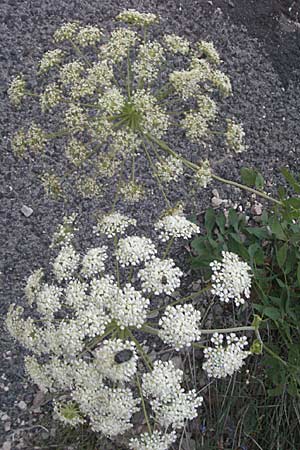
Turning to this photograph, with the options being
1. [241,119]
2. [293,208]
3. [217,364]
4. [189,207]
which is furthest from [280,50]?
[217,364]

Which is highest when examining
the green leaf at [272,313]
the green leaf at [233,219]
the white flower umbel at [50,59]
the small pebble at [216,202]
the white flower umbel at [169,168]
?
the white flower umbel at [169,168]

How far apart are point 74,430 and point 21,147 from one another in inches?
56.6

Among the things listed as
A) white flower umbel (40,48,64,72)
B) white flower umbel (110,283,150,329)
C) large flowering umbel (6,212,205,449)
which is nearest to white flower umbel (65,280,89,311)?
large flowering umbel (6,212,205,449)

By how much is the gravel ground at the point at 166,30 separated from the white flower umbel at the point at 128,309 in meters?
1.20

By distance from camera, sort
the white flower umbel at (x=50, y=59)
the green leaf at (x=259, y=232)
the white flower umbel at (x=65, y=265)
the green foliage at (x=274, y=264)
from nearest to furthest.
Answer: the white flower umbel at (x=65, y=265) < the white flower umbel at (x=50, y=59) < the green foliage at (x=274, y=264) < the green leaf at (x=259, y=232)

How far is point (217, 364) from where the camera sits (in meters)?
2.09

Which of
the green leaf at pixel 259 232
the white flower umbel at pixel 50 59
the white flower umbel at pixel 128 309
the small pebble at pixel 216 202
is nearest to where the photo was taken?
the white flower umbel at pixel 128 309

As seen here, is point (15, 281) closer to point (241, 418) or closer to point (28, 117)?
point (28, 117)

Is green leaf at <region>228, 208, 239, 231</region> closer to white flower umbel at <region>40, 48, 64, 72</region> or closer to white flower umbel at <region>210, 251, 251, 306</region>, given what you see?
white flower umbel at <region>210, 251, 251, 306</region>

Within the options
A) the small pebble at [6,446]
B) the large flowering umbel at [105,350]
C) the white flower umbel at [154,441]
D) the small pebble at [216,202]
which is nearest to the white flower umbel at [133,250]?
the large flowering umbel at [105,350]

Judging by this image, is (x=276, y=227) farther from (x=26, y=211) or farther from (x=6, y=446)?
(x=6, y=446)

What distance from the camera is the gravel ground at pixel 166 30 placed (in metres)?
3.11

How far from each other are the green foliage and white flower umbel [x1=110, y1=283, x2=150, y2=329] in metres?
0.73

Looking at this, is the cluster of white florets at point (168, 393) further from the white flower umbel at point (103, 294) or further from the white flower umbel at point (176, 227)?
the white flower umbel at point (176, 227)
